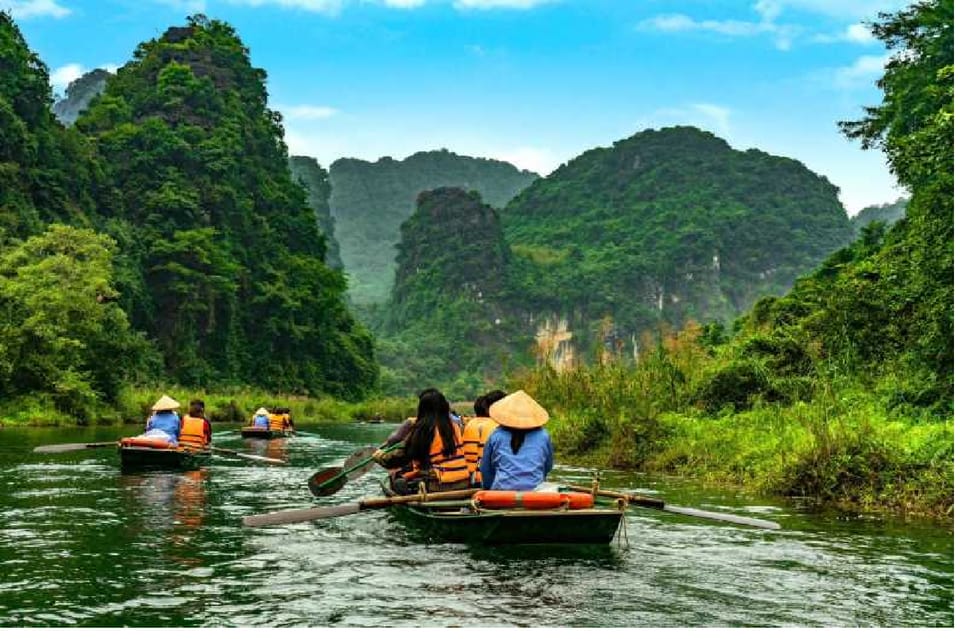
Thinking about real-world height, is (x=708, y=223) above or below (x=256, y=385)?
above

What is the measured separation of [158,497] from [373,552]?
4393 millimetres

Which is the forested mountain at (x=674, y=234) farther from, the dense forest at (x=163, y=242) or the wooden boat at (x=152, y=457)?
the wooden boat at (x=152, y=457)

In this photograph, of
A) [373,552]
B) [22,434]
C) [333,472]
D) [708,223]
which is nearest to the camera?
[373,552]

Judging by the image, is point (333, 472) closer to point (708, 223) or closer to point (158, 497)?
point (158, 497)

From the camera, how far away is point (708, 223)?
110062mm

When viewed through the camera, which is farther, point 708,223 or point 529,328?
point 708,223

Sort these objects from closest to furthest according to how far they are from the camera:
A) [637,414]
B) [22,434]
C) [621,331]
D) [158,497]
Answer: [158,497] < [637,414] < [22,434] < [621,331]

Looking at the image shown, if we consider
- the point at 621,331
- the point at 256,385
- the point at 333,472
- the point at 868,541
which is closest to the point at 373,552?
the point at 333,472

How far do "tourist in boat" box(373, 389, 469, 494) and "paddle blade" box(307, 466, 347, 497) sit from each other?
114 centimetres

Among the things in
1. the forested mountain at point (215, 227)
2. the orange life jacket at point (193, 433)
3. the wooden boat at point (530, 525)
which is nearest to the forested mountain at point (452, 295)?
the forested mountain at point (215, 227)

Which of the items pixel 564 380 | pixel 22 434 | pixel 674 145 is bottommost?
pixel 22 434

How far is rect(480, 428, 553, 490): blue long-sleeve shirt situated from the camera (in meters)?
7.71

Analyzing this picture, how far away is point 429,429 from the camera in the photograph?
897cm

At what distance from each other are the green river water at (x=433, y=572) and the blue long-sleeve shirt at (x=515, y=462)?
57 centimetres
